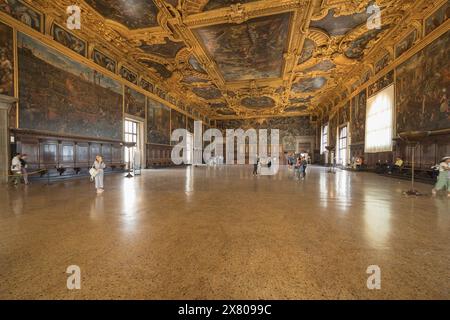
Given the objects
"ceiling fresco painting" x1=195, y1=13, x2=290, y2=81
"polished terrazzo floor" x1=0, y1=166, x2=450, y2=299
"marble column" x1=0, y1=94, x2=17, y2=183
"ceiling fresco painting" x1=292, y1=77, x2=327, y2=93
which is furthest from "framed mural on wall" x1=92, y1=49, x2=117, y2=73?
"ceiling fresco painting" x1=292, y1=77, x2=327, y2=93

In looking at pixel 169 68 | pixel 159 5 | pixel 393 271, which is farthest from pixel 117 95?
pixel 393 271

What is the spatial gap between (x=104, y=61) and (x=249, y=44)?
27.8 feet

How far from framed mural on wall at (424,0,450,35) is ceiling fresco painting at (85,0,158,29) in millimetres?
11476

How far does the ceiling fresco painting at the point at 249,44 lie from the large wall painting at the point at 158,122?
6419mm

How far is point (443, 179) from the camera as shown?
531 centimetres

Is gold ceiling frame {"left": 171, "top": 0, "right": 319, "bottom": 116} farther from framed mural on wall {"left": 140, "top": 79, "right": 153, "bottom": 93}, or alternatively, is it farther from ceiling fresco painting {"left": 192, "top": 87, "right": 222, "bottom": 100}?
framed mural on wall {"left": 140, "top": 79, "right": 153, "bottom": 93}

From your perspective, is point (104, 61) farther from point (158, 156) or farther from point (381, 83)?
point (381, 83)

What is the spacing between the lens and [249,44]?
35.7ft

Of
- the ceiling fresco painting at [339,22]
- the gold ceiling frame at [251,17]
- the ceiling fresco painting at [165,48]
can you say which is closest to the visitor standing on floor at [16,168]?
the ceiling fresco painting at [165,48]

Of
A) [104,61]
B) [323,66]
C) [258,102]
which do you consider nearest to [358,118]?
[323,66]

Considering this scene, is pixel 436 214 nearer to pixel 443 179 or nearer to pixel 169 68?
pixel 443 179

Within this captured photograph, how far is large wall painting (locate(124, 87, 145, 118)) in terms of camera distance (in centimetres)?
1323
